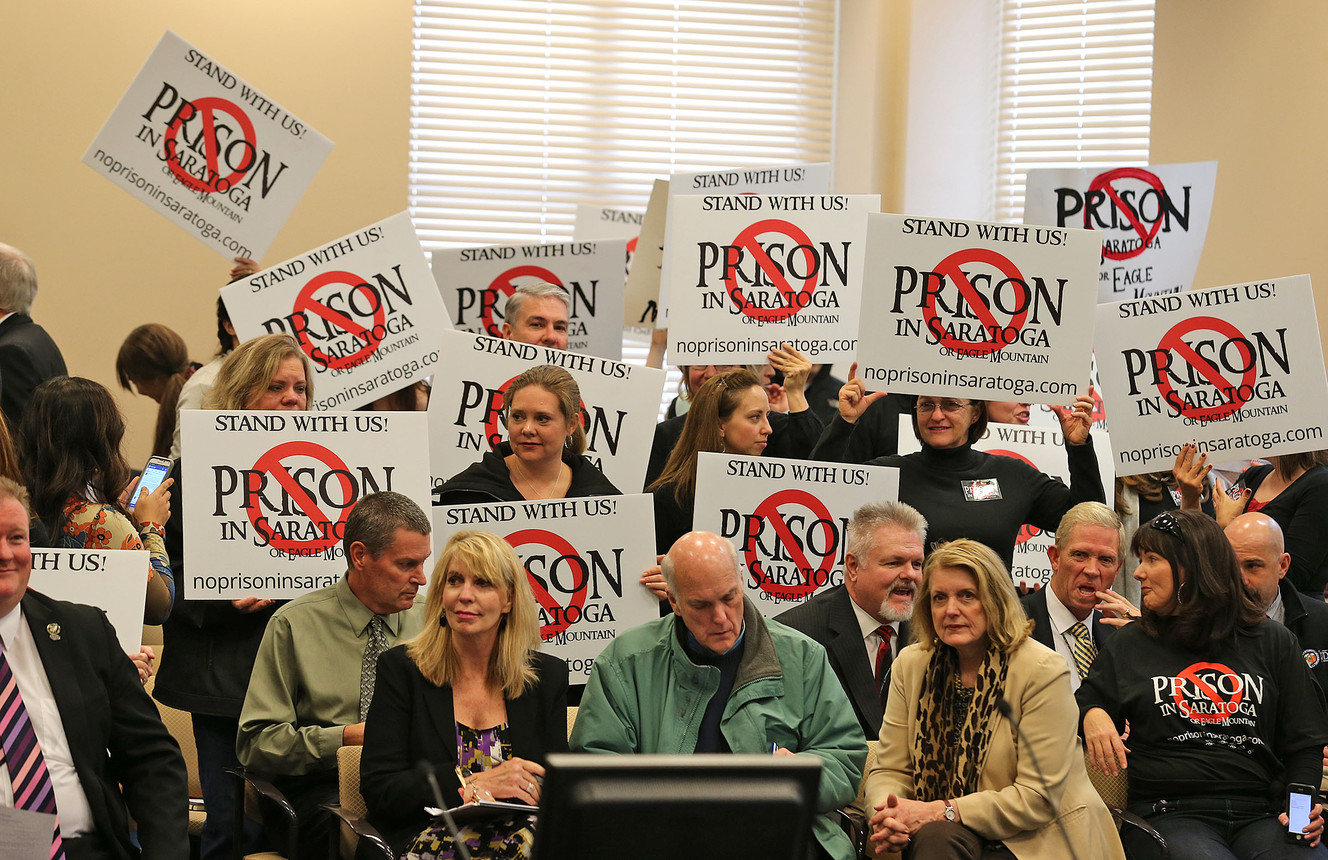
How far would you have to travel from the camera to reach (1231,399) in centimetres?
518

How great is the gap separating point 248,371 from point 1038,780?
270cm

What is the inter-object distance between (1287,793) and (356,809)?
2.62 meters

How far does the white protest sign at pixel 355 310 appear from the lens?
18.1ft

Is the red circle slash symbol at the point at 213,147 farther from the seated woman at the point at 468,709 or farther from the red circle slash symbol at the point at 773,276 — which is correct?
the seated woman at the point at 468,709

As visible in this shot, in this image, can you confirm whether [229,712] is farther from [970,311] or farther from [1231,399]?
[1231,399]

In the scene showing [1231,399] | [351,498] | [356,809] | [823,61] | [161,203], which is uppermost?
[823,61]

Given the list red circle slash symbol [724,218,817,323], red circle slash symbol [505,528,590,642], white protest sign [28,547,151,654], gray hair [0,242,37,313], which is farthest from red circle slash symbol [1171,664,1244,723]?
gray hair [0,242,37,313]

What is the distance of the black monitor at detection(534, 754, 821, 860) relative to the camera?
71.3 inches

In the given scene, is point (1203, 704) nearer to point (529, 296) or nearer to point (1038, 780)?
point (1038, 780)

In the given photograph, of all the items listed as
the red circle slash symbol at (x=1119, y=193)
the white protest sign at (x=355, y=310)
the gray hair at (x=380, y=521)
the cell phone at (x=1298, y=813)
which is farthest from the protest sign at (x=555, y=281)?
the cell phone at (x=1298, y=813)

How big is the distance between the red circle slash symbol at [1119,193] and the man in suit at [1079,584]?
2.39 meters

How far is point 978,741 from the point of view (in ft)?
12.6

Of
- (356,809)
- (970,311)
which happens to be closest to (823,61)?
(970,311)

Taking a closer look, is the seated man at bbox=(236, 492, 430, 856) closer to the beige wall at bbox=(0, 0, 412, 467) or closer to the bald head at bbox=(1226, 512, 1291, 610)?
the bald head at bbox=(1226, 512, 1291, 610)
